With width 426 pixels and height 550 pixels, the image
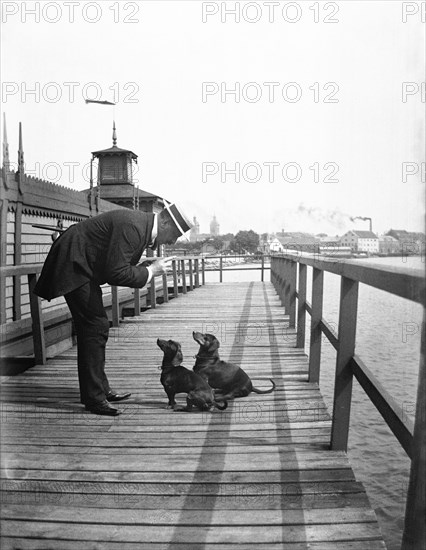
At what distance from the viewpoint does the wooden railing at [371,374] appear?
3.33 ft

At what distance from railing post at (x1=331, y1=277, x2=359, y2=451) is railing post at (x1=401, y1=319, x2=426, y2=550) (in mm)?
1058

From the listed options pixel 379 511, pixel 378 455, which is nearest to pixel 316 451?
pixel 379 511

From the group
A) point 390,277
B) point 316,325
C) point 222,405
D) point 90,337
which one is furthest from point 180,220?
point 316,325

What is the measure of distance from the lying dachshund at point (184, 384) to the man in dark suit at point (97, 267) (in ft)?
0.98

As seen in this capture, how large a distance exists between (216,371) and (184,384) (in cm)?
19

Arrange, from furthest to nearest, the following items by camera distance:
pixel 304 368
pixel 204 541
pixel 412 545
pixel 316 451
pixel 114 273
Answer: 1. pixel 304 368
2. pixel 114 273
3. pixel 316 451
4. pixel 204 541
5. pixel 412 545

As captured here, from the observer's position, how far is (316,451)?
2.11m

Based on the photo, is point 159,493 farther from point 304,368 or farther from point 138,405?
point 304,368

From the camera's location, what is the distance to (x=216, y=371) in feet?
8.86

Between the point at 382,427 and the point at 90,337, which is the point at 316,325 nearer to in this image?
the point at 90,337

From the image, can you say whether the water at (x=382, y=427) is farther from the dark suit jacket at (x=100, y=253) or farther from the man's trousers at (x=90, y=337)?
the man's trousers at (x=90, y=337)

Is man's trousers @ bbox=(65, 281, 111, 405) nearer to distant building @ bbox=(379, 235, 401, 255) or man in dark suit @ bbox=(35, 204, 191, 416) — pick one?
man in dark suit @ bbox=(35, 204, 191, 416)

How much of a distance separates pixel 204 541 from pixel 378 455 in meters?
5.65

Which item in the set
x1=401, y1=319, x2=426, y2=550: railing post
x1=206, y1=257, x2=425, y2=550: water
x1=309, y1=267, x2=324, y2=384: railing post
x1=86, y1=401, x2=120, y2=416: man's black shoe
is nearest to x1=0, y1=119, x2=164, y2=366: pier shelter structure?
x1=86, y1=401, x2=120, y2=416: man's black shoe
